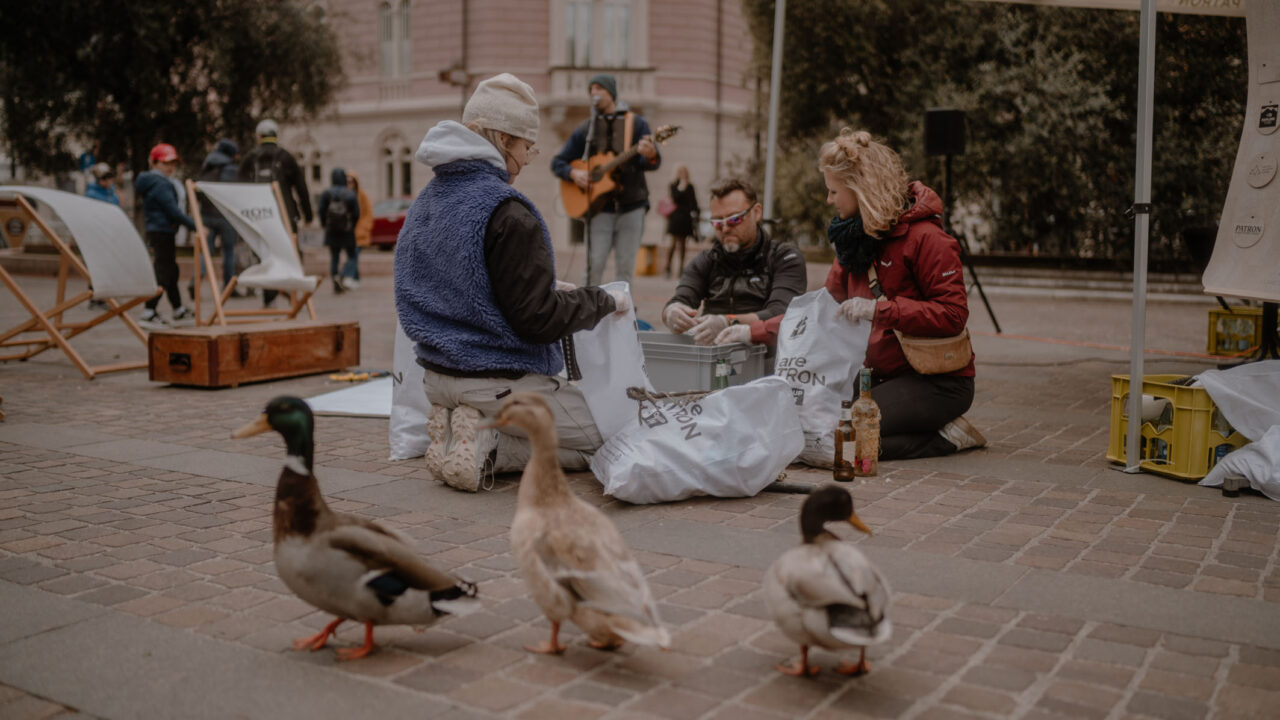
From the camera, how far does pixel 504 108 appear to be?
4855 mm

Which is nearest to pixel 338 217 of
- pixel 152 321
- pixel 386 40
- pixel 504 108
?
pixel 152 321

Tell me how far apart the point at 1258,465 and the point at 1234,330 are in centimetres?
474

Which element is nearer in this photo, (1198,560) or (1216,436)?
(1198,560)

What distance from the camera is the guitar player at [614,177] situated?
9500 mm

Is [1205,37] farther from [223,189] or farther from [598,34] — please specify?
[598,34]

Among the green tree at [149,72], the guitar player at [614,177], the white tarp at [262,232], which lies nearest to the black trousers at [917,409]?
the guitar player at [614,177]

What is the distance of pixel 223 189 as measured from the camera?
29.2ft

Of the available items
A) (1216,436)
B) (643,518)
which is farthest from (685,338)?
(1216,436)

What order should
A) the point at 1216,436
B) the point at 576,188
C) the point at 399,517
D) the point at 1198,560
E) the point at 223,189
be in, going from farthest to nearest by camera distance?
the point at 576,188, the point at 223,189, the point at 1216,436, the point at 399,517, the point at 1198,560

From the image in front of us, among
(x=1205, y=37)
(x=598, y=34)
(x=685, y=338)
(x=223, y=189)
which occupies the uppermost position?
(x=598, y=34)

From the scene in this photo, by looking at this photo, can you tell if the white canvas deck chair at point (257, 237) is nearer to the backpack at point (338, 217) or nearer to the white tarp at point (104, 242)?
the white tarp at point (104, 242)

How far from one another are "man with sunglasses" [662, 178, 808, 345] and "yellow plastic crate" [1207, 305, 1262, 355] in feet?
15.2

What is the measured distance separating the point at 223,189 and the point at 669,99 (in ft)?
83.8

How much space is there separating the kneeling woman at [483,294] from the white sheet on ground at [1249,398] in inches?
108
